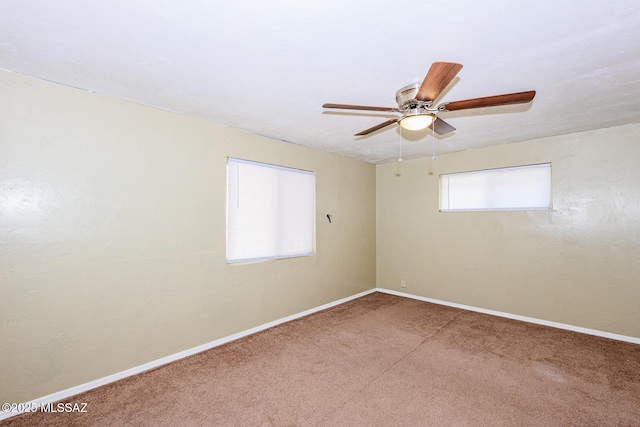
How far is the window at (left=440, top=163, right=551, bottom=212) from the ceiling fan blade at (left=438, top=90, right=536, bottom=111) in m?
2.65

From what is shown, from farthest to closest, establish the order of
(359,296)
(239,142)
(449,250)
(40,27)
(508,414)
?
(359,296) → (449,250) → (239,142) → (508,414) → (40,27)

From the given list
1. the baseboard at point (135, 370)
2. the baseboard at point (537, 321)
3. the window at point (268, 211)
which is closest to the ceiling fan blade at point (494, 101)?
the window at point (268, 211)

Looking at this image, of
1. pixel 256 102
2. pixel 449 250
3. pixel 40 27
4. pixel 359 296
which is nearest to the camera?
pixel 40 27

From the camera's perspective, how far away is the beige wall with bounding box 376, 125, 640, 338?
3.39m

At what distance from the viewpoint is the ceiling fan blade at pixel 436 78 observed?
156 cm

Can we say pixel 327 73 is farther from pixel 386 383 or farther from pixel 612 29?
pixel 386 383

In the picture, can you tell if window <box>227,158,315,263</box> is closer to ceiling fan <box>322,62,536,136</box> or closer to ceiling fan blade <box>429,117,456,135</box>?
ceiling fan <box>322,62,536,136</box>

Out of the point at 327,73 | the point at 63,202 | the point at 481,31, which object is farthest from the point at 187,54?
the point at 481,31

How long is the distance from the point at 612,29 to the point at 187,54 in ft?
8.39

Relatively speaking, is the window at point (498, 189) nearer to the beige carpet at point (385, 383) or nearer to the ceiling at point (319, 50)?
the ceiling at point (319, 50)

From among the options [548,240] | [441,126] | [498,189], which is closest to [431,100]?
[441,126]

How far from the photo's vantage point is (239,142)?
348 cm

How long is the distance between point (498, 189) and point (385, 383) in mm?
3355

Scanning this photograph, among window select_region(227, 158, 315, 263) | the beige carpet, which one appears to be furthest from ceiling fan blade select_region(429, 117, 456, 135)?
the beige carpet
